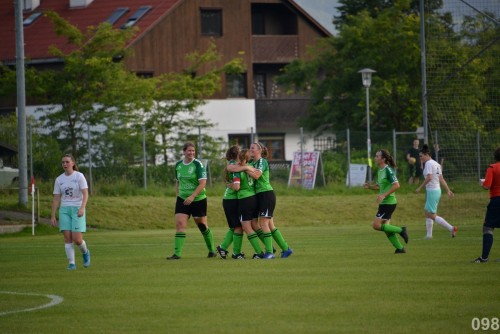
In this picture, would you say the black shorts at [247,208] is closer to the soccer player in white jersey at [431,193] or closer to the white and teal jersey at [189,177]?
the white and teal jersey at [189,177]

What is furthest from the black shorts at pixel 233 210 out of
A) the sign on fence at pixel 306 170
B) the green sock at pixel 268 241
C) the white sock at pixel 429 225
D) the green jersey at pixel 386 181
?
the sign on fence at pixel 306 170

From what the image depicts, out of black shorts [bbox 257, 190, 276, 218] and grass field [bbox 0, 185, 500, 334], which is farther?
black shorts [bbox 257, 190, 276, 218]

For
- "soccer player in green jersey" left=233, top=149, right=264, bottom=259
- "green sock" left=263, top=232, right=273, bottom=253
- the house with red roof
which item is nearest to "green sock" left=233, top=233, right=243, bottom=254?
"soccer player in green jersey" left=233, top=149, right=264, bottom=259

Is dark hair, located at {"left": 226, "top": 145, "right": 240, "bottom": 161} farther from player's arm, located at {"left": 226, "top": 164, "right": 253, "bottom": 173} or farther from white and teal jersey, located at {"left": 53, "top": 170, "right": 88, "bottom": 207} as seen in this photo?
white and teal jersey, located at {"left": 53, "top": 170, "right": 88, "bottom": 207}

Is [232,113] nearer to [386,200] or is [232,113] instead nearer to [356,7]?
[356,7]

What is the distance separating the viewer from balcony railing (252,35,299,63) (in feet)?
217

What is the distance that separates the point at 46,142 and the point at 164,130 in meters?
8.69

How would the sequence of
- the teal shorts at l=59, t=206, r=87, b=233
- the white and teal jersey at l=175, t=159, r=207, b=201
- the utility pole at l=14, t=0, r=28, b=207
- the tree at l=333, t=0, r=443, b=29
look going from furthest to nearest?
1. the tree at l=333, t=0, r=443, b=29
2. the utility pole at l=14, t=0, r=28, b=207
3. the white and teal jersey at l=175, t=159, r=207, b=201
4. the teal shorts at l=59, t=206, r=87, b=233

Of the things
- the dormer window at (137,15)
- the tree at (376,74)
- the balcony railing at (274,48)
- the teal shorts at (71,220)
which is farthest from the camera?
the balcony railing at (274,48)

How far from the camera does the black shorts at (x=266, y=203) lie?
20172 mm

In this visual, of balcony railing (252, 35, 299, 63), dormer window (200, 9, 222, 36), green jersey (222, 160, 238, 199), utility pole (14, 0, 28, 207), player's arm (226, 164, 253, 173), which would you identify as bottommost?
green jersey (222, 160, 238, 199)

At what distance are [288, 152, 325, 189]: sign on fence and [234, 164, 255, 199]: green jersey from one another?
2412cm

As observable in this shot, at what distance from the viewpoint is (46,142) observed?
40.3 metres

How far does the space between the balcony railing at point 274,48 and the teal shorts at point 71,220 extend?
47540mm
